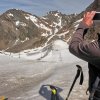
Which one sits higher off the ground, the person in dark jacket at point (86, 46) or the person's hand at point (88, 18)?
the person's hand at point (88, 18)

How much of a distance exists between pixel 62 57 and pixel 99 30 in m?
24.5

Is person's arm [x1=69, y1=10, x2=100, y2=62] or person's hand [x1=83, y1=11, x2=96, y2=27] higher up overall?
person's hand [x1=83, y1=11, x2=96, y2=27]

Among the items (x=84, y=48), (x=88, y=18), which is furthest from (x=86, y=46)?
(x=88, y=18)

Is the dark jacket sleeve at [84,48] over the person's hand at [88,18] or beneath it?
beneath

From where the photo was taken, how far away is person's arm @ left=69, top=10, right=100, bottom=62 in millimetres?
4000

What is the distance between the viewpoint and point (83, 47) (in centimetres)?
402

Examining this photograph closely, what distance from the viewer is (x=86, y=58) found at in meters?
4.11

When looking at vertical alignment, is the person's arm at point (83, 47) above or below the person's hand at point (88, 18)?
below

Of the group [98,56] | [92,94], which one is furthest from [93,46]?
[92,94]

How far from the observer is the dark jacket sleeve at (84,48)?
157 inches

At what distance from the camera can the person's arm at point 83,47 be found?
4.00 metres

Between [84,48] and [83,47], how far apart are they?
0.6 inches

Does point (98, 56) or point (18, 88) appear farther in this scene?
point (18, 88)

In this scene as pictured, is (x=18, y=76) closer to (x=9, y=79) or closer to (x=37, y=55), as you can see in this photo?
(x=9, y=79)
